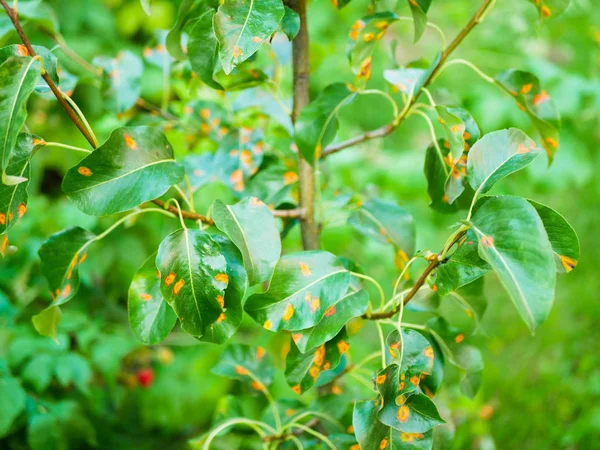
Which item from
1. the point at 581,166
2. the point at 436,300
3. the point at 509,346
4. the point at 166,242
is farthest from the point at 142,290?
the point at 509,346

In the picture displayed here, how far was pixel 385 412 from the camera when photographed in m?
0.50

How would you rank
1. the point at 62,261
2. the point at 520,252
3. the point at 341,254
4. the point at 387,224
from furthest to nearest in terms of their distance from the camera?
the point at 341,254 < the point at 387,224 < the point at 62,261 < the point at 520,252

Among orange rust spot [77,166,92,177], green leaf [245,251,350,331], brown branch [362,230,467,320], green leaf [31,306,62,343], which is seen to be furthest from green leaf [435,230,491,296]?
green leaf [31,306,62,343]

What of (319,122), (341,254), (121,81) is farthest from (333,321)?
(341,254)

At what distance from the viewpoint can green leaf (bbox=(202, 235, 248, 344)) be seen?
525mm

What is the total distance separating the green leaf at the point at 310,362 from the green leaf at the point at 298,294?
62mm

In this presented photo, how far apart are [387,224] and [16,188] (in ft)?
1.55

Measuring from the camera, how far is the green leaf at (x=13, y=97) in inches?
15.8

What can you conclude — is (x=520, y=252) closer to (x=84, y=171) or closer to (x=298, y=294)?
(x=298, y=294)

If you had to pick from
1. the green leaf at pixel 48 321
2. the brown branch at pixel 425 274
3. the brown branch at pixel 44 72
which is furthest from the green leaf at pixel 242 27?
the green leaf at pixel 48 321

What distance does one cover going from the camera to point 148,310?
57cm

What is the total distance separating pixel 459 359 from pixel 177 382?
1.17 m

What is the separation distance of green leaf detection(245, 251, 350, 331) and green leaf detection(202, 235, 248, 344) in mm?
23

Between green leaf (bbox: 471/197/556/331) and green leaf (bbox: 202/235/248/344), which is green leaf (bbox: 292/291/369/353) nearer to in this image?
green leaf (bbox: 202/235/248/344)
